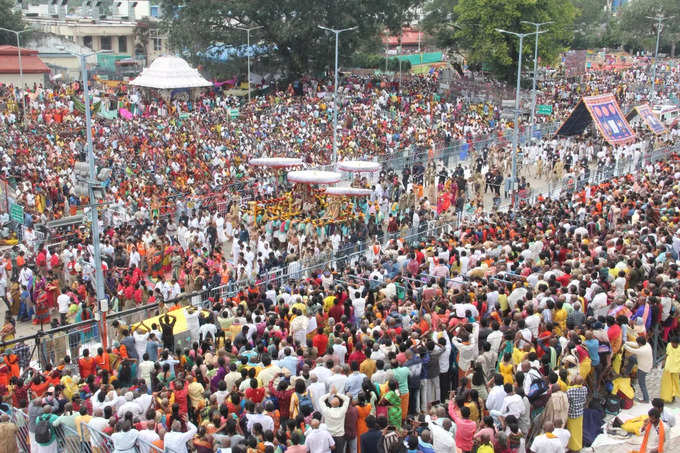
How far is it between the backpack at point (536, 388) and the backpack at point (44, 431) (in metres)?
6.49

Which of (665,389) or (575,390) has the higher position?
(575,390)

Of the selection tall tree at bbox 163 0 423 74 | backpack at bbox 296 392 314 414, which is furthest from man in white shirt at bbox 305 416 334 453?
tall tree at bbox 163 0 423 74

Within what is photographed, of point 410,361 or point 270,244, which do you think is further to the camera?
point 270,244

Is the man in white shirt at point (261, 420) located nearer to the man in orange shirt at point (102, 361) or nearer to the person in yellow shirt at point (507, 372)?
the person in yellow shirt at point (507, 372)

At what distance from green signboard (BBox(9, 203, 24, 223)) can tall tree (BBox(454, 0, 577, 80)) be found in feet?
114

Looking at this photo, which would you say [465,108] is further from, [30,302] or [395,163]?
[30,302]

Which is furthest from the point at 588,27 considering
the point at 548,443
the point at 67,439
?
the point at 67,439

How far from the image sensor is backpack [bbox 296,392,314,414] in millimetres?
10219

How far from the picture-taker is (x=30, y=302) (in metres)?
19.0

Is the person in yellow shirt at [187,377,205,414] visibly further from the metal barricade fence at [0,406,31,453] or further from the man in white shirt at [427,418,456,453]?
the man in white shirt at [427,418,456,453]

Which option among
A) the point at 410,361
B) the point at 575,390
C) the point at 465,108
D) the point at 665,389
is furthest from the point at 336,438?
the point at 465,108

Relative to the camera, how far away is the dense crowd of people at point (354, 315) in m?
10.1

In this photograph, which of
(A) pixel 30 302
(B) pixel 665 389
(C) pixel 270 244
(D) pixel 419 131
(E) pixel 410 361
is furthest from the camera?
(D) pixel 419 131

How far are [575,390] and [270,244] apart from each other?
526 inches
